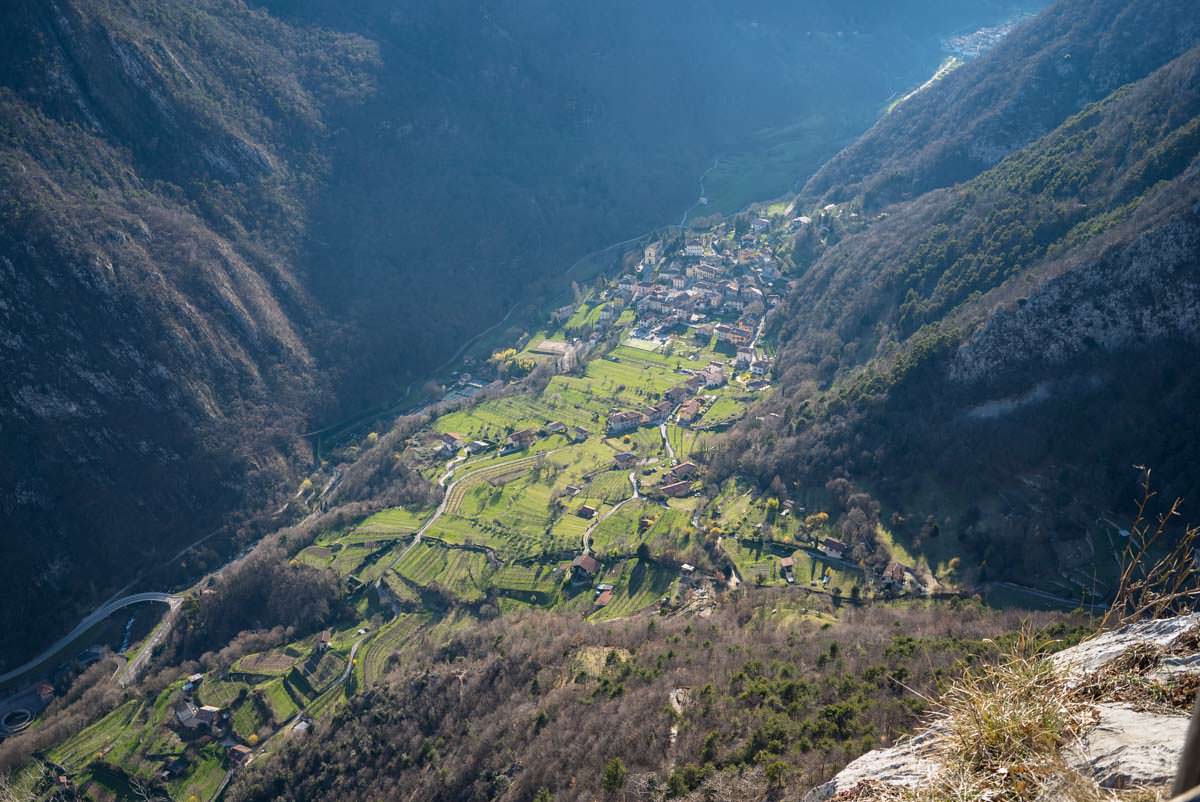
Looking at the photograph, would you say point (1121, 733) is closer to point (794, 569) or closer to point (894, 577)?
point (894, 577)

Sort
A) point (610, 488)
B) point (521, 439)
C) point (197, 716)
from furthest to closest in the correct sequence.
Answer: point (521, 439)
point (610, 488)
point (197, 716)

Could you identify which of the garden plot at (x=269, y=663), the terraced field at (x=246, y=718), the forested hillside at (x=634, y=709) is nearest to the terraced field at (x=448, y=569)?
the forested hillside at (x=634, y=709)

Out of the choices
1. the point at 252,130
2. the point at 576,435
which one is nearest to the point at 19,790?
the point at 576,435

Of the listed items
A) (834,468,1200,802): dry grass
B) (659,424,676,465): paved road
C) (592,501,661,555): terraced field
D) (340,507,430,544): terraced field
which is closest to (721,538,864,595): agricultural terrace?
(592,501,661,555): terraced field

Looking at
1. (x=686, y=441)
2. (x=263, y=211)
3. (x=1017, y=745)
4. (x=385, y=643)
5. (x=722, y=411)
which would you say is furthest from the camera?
(x=263, y=211)

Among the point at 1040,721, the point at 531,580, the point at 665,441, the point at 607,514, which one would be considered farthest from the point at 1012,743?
the point at 665,441

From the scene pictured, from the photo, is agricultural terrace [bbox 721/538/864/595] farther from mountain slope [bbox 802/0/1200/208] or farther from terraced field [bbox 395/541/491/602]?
mountain slope [bbox 802/0/1200/208]

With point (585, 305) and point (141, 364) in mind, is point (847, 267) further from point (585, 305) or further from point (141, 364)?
point (141, 364)
